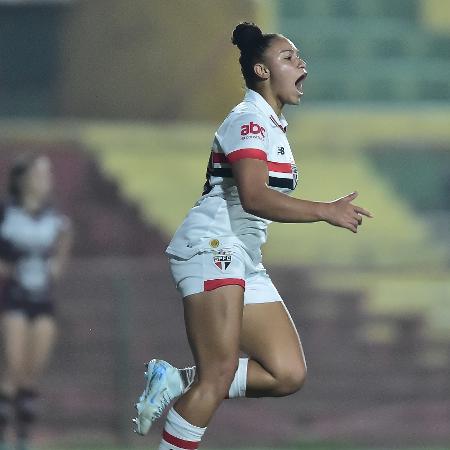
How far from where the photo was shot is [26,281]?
9.73 m

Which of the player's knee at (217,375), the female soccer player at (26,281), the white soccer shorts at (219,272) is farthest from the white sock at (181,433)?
the female soccer player at (26,281)

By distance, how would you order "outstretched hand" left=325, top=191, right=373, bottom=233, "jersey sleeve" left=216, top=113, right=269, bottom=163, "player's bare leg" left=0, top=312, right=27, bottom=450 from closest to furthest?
"outstretched hand" left=325, top=191, right=373, bottom=233
"jersey sleeve" left=216, top=113, right=269, bottom=163
"player's bare leg" left=0, top=312, right=27, bottom=450

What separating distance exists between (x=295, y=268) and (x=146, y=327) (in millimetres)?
1260

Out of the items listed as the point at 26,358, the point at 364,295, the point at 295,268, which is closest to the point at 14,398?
the point at 26,358

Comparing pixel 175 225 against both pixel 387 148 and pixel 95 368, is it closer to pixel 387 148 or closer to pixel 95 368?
pixel 387 148

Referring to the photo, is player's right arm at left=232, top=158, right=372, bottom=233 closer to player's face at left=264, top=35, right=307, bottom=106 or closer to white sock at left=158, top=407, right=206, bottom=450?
player's face at left=264, top=35, right=307, bottom=106

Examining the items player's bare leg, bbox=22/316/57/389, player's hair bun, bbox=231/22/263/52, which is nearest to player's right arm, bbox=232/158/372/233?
player's hair bun, bbox=231/22/263/52

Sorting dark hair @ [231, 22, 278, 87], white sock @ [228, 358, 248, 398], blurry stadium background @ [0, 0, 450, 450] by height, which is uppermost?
blurry stadium background @ [0, 0, 450, 450]

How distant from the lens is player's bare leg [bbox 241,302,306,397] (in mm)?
5352

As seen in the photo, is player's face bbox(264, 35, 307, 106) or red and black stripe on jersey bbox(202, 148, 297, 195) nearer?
red and black stripe on jersey bbox(202, 148, 297, 195)

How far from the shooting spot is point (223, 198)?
534 cm

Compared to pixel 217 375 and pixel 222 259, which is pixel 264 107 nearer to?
pixel 222 259

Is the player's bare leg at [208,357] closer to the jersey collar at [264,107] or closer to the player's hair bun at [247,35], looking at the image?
the jersey collar at [264,107]

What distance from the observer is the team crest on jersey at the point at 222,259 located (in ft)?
17.2
